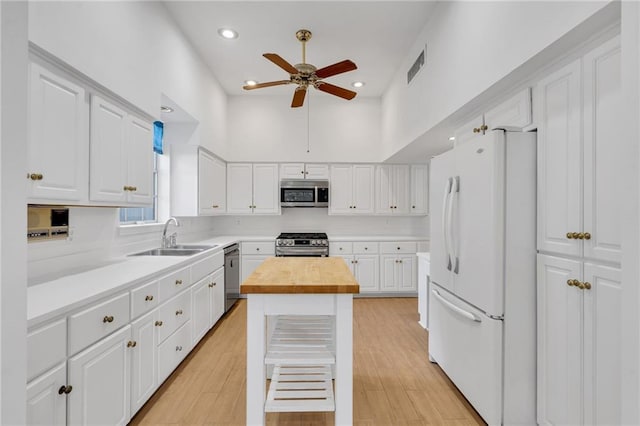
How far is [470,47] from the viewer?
2146 millimetres

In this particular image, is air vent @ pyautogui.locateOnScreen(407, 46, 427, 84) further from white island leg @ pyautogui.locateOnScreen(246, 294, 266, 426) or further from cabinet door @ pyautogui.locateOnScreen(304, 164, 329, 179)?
white island leg @ pyautogui.locateOnScreen(246, 294, 266, 426)

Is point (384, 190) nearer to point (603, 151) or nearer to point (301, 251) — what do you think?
point (301, 251)

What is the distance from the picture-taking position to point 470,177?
6.59ft

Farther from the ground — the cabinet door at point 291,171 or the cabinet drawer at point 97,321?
the cabinet door at point 291,171

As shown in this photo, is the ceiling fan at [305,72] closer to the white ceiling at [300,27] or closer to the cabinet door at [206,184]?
the white ceiling at [300,27]

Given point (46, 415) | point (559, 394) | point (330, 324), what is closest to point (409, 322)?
point (330, 324)

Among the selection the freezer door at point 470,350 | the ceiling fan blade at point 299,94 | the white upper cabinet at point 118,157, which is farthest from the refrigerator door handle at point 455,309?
the white upper cabinet at point 118,157

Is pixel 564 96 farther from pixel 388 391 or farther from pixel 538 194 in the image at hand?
pixel 388 391

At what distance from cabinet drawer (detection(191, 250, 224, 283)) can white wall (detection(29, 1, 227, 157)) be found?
53.7 inches

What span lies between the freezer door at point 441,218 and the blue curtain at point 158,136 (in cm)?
298

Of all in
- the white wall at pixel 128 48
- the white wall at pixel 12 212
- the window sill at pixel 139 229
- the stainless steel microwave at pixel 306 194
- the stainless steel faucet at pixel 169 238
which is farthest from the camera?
the stainless steel microwave at pixel 306 194

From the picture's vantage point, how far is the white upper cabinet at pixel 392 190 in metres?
4.99

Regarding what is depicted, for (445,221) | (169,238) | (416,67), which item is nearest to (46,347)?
(169,238)

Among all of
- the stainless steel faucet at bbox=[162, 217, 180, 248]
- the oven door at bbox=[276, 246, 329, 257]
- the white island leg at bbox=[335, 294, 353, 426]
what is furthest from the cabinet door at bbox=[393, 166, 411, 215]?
the white island leg at bbox=[335, 294, 353, 426]
